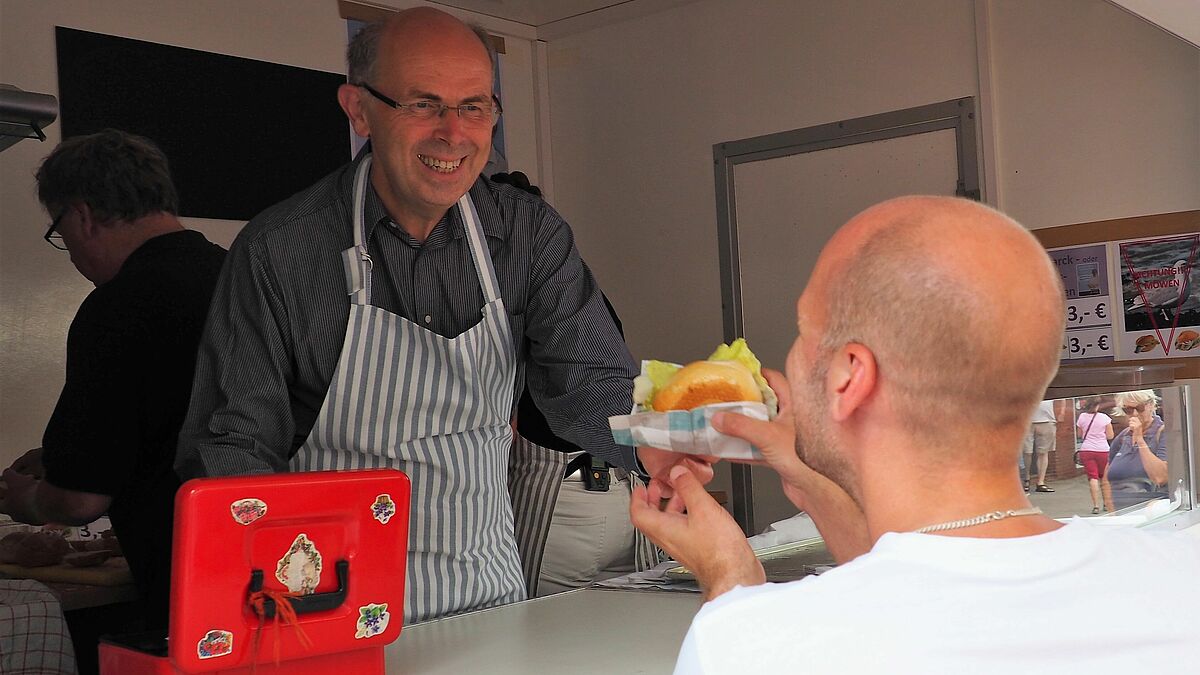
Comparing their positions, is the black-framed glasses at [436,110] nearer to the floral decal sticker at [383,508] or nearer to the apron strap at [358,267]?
the apron strap at [358,267]

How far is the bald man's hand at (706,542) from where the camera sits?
3.63 ft

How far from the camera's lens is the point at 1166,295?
3070mm

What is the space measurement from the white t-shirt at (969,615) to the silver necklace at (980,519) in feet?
0.12

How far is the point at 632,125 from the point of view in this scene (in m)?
4.39

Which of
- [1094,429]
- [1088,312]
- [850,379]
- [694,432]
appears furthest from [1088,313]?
[850,379]

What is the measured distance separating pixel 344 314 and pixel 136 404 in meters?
0.60

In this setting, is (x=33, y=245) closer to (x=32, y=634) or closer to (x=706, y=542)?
(x=32, y=634)

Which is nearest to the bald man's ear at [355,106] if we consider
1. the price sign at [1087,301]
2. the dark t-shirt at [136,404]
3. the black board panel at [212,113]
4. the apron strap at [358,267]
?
the apron strap at [358,267]

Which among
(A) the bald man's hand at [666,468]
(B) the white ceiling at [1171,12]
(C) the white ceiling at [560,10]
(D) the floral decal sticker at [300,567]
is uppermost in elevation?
(C) the white ceiling at [560,10]

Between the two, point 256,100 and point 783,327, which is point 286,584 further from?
point 783,327

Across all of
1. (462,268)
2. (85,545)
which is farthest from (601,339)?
(85,545)

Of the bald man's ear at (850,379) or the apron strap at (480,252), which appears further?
the apron strap at (480,252)

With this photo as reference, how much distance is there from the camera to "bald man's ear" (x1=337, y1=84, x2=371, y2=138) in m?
2.03

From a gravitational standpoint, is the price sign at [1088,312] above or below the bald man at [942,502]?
above
